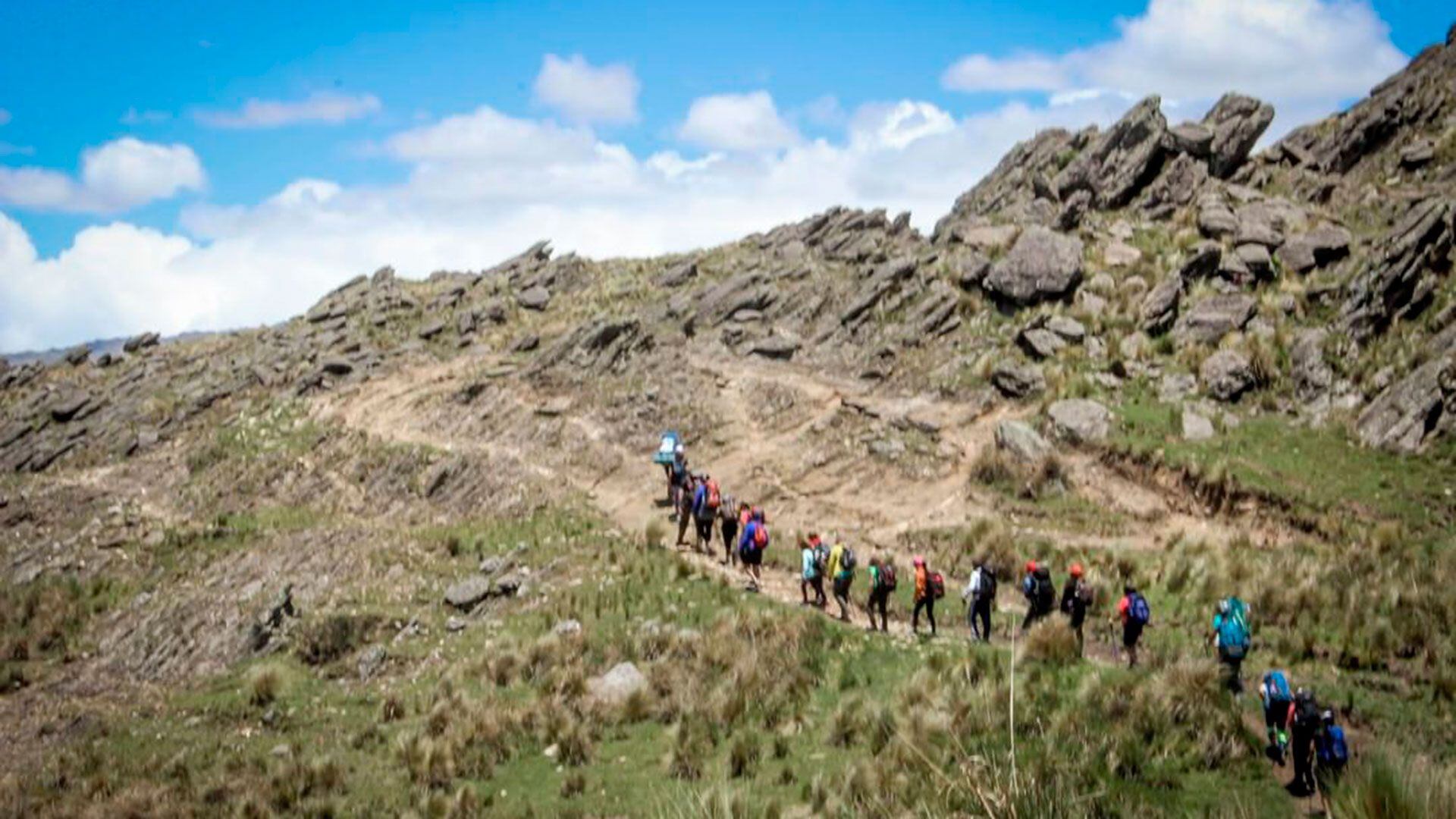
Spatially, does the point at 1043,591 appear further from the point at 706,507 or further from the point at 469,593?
the point at 469,593

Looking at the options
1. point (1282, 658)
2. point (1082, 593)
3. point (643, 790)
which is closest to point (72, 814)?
point (643, 790)

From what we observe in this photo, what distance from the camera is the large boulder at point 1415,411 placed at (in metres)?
24.4

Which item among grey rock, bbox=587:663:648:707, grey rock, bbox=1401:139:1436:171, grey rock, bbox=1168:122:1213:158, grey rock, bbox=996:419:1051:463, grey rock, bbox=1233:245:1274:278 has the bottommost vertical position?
grey rock, bbox=587:663:648:707

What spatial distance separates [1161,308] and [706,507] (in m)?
18.5

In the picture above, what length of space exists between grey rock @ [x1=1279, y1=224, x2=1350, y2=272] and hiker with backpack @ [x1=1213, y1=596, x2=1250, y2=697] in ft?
73.5

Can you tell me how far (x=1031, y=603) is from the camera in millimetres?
18578

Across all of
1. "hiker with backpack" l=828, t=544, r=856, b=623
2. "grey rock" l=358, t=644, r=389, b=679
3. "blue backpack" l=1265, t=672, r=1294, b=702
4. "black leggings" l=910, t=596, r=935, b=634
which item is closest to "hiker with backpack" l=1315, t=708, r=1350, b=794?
"blue backpack" l=1265, t=672, r=1294, b=702

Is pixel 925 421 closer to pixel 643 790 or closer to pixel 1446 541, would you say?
pixel 1446 541

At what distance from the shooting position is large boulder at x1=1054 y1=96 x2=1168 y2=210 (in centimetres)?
4112

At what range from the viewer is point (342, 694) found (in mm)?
19406

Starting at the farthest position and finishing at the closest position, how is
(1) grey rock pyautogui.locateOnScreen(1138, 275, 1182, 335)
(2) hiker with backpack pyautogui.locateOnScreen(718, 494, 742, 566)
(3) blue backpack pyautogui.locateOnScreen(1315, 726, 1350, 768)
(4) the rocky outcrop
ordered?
(1) grey rock pyautogui.locateOnScreen(1138, 275, 1182, 335) < (4) the rocky outcrop < (2) hiker with backpack pyautogui.locateOnScreen(718, 494, 742, 566) < (3) blue backpack pyautogui.locateOnScreen(1315, 726, 1350, 768)

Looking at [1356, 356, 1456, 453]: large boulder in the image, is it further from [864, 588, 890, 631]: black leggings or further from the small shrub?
the small shrub

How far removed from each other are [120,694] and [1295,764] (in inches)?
931

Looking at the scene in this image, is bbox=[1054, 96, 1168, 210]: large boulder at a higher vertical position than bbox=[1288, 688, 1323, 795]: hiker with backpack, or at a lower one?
higher
